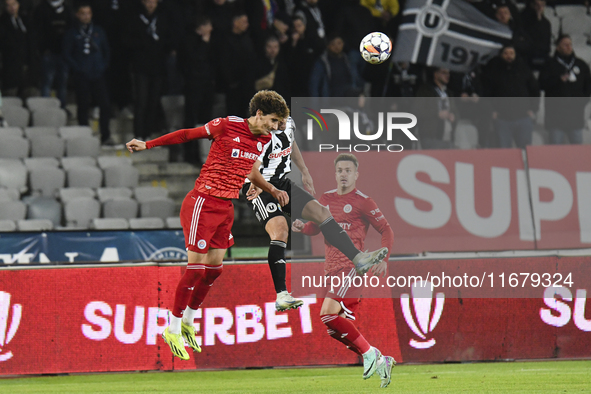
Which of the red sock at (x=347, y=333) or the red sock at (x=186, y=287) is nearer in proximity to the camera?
the red sock at (x=186, y=287)

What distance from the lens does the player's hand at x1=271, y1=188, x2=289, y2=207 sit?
7656 mm

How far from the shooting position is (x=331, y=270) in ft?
30.3

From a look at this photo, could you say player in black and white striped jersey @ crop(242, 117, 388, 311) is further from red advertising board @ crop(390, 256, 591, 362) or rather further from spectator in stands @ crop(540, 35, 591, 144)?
spectator in stands @ crop(540, 35, 591, 144)

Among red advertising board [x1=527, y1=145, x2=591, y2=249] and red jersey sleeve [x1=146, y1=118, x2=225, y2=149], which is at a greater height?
red jersey sleeve [x1=146, y1=118, x2=225, y2=149]

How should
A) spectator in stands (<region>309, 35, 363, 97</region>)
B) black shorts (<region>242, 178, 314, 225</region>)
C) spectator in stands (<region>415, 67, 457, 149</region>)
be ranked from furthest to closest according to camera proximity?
spectator in stands (<region>309, 35, 363, 97</region>), spectator in stands (<region>415, 67, 457, 149</region>), black shorts (<region>242, 178, 314, 225</region>)

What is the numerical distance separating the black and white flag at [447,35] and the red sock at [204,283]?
7456 millimetres

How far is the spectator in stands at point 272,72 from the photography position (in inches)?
537

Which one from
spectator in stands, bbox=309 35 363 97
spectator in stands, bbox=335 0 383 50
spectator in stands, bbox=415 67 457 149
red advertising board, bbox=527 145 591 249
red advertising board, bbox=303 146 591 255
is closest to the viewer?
red advertising board, bbox=303 146 591 255

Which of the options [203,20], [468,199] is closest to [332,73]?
[203,20]

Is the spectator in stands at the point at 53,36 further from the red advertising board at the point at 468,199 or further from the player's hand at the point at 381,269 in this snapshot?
the player's hand at the point at 381,269

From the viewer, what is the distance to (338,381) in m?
8.76

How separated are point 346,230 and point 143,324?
2738mm

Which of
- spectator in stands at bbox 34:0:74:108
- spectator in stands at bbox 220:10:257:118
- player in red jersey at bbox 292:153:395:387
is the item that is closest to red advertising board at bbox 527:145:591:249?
player in red jersey at bbox 292:153:395:387

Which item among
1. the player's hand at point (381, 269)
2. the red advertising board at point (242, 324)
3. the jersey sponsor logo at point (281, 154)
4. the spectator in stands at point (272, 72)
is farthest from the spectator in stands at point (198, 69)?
the jersey sponsor logo at point (281, 154)
